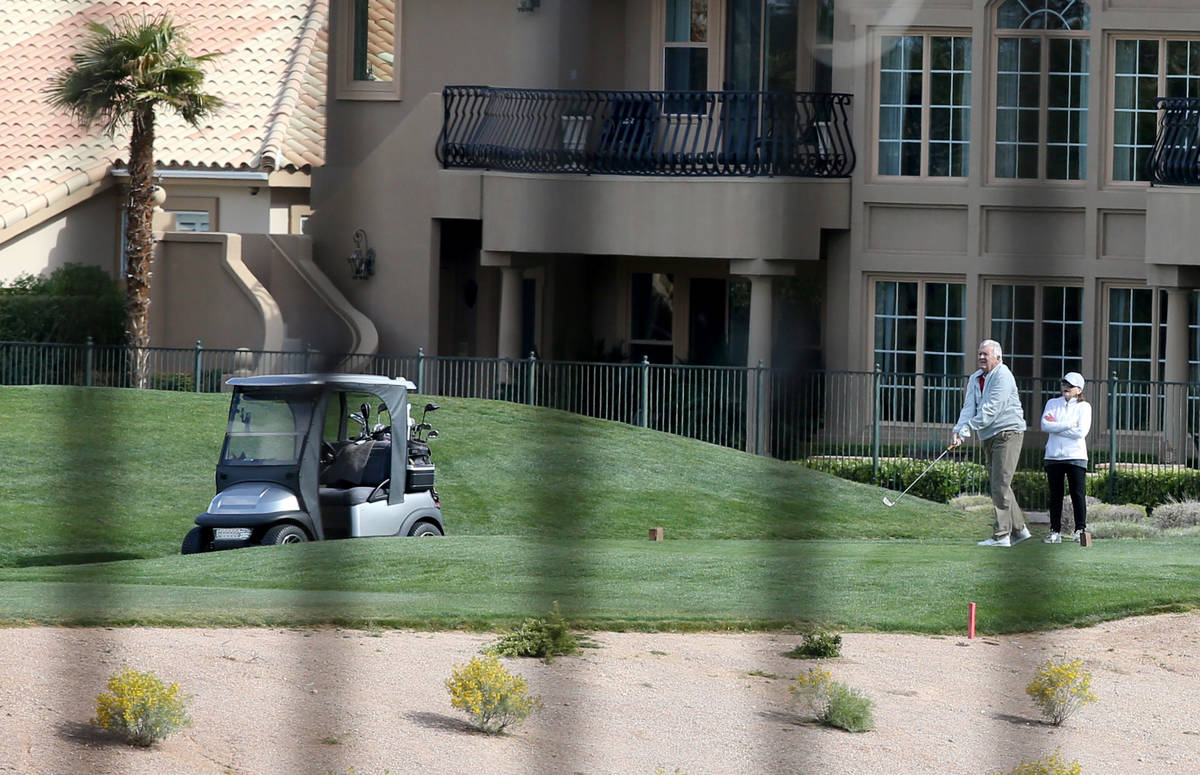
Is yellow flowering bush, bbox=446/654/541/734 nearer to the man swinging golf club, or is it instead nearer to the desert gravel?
the desert gravel

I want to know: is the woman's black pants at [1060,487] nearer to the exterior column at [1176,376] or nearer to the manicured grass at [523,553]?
the manicured grass at [523,553]

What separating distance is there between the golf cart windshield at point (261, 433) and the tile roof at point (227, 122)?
6.12 metres

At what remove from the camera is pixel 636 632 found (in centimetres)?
983

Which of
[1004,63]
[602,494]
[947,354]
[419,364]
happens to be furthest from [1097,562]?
[1004,63]

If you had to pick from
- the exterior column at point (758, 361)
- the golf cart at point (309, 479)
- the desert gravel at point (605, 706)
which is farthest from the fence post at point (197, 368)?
the desert gravel at point (605, 706)

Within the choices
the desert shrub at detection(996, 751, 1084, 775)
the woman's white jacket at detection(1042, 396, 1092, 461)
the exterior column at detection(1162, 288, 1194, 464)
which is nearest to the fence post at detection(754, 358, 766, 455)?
the exterior column at detection(1162, 288, 1194, 464)

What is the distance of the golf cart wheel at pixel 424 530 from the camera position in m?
13.8

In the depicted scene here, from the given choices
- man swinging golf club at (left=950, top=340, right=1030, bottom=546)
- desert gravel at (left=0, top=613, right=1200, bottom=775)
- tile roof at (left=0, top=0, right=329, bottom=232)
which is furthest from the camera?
tile roof at (left=0, top=0, right=329, bottom=232)

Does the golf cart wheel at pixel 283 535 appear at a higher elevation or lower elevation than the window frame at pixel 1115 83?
lower

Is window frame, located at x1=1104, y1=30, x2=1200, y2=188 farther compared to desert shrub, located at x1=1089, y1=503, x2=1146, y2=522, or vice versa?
desert shrub, located at x1=1089, y1=503, x2=1146, y2=522

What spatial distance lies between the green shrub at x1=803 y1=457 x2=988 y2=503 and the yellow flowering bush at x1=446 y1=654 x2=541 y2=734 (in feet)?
31.3

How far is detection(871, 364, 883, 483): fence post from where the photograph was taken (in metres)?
16.5

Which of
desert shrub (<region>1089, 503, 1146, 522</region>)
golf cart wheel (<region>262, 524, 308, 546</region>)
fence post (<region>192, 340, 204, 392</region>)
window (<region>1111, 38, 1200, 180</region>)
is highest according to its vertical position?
window (<region>1111, 38, 1200, 180</region>)

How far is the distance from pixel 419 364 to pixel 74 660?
31.9 feet
